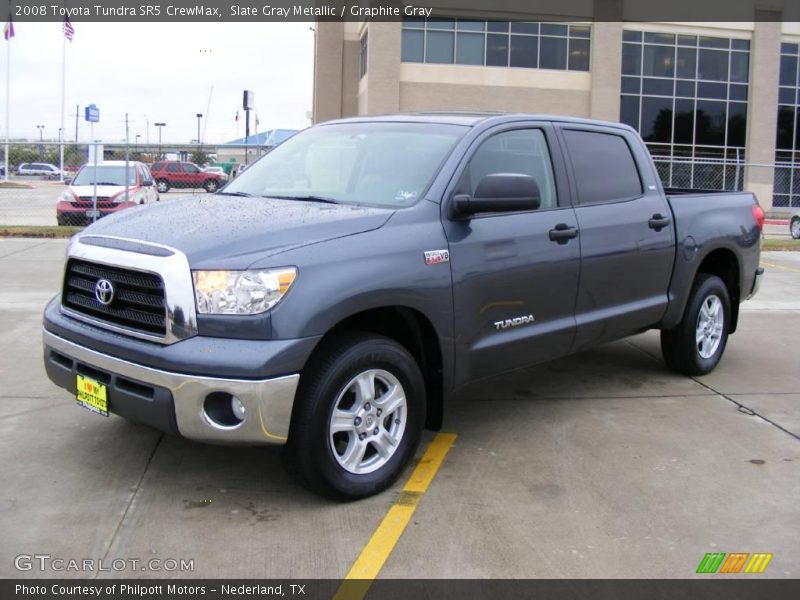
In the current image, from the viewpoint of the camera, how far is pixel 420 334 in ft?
14.8

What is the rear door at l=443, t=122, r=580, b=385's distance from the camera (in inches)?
180

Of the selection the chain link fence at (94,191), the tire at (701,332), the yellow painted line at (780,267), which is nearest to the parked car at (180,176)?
the chain link fence at (94,191)

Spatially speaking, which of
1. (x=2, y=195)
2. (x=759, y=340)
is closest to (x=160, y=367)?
(x=759, y=340)

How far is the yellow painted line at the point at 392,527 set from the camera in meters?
3.38

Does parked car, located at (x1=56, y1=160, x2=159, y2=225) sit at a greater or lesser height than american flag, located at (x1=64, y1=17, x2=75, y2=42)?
lesser

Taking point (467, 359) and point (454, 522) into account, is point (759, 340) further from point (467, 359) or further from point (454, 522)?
point (454, 522)

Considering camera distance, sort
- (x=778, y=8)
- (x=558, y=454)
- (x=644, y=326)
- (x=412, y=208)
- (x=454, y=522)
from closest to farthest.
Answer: (x=454, y=522) → (x=412, y=208) → (x=558, y=454) → (x=644, y=326) → (x=778, y=8)

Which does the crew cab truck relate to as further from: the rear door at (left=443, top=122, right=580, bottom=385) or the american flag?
the american flag

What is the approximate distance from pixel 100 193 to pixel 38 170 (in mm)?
30341

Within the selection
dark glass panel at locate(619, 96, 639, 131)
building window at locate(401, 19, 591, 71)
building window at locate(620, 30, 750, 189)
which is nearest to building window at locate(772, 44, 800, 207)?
building window at locate(620, 30, 750, 189)

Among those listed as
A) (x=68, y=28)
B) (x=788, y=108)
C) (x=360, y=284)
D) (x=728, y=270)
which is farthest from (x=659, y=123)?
(x=360, y=284)

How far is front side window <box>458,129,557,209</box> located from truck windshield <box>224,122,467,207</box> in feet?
0.59

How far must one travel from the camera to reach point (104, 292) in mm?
4094

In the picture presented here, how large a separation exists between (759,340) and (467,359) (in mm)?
4788
